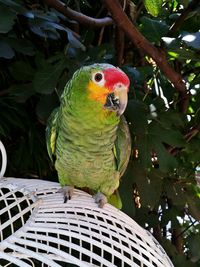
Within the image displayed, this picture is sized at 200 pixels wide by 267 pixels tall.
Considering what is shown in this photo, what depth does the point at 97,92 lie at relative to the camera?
2.56 feet

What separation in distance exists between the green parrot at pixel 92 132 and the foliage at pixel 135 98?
0.11 metres

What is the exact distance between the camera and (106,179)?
36.9 inches

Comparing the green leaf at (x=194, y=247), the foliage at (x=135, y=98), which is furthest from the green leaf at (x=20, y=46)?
the green leaf at (x=194, y=247)

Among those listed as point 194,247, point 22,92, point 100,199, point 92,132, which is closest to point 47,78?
point 22,92

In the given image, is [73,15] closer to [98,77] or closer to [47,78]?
[47,78]

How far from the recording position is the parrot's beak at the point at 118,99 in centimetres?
74

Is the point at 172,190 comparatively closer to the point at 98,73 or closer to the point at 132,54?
the point at 132,54

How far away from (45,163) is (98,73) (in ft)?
1.83

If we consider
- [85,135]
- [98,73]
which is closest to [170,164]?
[85,135]

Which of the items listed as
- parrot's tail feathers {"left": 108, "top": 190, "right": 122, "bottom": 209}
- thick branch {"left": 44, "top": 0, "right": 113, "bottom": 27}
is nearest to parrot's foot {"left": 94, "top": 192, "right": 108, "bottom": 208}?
parrot's tail feathers {"left": 108, "top": 190, "right": 122, "bottom": 209}

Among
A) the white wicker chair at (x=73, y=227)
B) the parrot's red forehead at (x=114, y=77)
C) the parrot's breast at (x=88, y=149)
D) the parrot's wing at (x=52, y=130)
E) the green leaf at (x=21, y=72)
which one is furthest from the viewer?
the green leaf at (x=21, y=72)

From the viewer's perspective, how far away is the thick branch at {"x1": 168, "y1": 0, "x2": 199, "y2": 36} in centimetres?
101

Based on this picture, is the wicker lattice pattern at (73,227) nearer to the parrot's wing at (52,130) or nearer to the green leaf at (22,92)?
the parrot's wing at (52,130)

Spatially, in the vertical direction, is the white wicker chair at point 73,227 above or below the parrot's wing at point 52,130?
below
